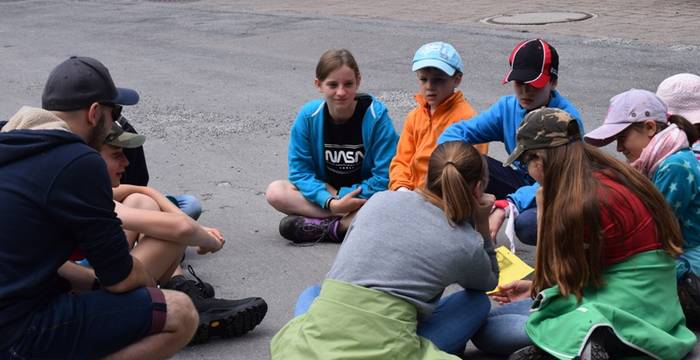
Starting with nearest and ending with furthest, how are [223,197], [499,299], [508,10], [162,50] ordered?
1. [499,299]
2. [223,197]
3. [162,50]
4. [508,10]

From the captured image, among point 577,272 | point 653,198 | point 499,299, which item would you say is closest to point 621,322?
point 577,272

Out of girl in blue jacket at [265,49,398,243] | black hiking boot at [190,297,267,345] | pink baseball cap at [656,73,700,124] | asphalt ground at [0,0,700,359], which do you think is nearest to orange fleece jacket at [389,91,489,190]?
girl in blue jacket at [265,49,398,243]

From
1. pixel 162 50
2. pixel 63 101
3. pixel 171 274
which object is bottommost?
pixel 162 50

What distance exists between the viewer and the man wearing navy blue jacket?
3.41 metres

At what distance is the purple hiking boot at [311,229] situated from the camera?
5.87 metres

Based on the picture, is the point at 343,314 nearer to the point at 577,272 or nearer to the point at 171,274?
the point at 577,272

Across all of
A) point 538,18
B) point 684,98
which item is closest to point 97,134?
point 684,98

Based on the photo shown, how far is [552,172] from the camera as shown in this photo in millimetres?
3893

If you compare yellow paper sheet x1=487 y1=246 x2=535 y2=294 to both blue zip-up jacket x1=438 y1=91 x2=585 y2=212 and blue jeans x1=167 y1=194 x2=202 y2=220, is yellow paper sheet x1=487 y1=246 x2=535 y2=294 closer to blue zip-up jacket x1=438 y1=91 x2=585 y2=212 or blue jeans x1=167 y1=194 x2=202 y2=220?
blue zip-up jacket x1=438 y1=91 x2=585 y2=212

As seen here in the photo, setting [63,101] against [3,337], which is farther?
[63,101]

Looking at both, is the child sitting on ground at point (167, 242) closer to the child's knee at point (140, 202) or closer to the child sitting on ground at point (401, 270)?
the child's knee at point (140, 202)

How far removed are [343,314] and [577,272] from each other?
2.98ft

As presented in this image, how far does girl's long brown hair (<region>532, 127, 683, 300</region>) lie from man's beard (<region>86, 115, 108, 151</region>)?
1.72 meters

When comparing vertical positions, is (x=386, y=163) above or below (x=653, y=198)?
below
